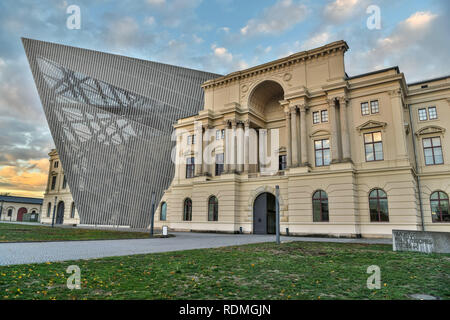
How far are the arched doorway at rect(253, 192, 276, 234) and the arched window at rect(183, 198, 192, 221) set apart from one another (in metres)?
10.0

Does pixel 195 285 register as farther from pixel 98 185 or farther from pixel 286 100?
pixel 98 185

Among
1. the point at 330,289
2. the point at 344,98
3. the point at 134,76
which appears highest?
the point at 134,76

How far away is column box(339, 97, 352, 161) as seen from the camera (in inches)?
1155

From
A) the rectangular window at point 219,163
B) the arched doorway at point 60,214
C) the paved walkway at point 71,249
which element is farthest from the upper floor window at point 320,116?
the arched doorway at point 60,214

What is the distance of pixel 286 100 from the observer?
33812 millimetres

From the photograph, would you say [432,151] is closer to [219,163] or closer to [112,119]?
[219,163]

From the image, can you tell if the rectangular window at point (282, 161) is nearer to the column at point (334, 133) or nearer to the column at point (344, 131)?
the column at point (334, 133)

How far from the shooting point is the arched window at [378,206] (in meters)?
27.0

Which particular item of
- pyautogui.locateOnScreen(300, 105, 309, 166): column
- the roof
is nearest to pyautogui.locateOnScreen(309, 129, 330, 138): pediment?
pyautogui.locateOnScreen(300, 105, 309, 166): column

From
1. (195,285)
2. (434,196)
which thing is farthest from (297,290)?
(434,196)

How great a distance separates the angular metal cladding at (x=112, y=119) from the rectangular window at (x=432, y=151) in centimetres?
3189

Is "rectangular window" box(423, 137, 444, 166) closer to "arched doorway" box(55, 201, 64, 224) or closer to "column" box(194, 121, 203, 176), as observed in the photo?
"column" box(194, 121, 203, 176)
